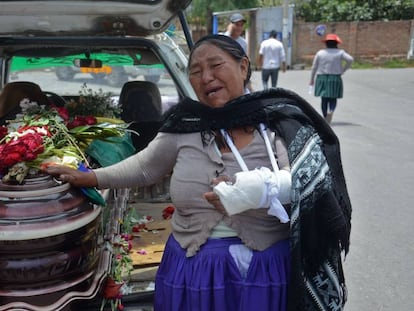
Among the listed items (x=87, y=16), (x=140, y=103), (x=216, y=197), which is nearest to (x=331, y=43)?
(x=140, y=103)

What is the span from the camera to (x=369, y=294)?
3.71m

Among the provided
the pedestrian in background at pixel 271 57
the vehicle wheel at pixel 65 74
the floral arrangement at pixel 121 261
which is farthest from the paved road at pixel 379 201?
the vehicle wheel at pixel 65 74

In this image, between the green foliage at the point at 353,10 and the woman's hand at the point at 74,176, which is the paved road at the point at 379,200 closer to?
the woman's hand at the point at 74,176

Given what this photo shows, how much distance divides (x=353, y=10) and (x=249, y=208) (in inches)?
1153

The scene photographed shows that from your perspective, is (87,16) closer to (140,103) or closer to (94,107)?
(94,107)

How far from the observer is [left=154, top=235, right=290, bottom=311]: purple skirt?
6.23 feet

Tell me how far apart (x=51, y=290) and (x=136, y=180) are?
21.1 inches

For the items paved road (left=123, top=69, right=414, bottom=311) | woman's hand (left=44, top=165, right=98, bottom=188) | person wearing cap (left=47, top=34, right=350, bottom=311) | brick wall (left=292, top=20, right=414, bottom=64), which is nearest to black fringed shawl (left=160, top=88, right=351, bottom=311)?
person wearing cap (left=47, top=34, right=350, bottom=311)

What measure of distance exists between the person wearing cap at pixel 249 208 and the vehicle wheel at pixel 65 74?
5939 millimetres

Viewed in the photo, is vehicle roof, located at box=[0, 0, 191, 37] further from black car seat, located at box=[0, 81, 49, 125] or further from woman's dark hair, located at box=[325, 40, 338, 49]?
woman's dark hair, located at box=[325, 40, 338, 49]

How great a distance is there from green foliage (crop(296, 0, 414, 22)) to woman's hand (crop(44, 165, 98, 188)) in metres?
28.7

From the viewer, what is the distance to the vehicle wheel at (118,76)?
6.59 m

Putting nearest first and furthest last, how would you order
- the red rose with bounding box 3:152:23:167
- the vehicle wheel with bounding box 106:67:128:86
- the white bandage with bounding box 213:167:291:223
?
1. the white bandage with bounding box 213:167:291:223
2. the red rose with bounding box 3:152:23:167
3. the vehicle wheel with bounding box 106:67:128:86

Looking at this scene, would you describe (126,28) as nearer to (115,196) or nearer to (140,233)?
(115,196)
